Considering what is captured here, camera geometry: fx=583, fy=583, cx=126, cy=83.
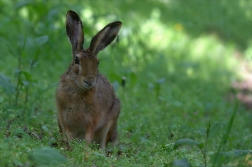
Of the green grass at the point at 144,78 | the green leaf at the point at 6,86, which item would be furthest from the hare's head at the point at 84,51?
the green leaf at the point at 6,86

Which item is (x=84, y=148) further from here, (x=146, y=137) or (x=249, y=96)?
(x=249, y=96)

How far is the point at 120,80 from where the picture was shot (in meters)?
8.12

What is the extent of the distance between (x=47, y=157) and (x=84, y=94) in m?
1.49

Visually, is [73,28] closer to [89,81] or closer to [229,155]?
[89,81]

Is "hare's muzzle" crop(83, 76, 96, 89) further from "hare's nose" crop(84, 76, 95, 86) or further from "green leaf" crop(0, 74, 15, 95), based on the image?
"green leaf" crop(0, 74, 15, 95)

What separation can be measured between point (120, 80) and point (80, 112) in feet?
7.70

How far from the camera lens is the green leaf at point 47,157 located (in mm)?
4402

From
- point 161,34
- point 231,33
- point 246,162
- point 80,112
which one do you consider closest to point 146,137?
point 80,112

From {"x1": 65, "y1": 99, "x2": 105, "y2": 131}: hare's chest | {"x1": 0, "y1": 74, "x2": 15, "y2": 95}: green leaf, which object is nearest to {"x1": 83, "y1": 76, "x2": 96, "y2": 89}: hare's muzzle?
{"x1": 65, "y1": 99, "x2": 105, "y2": 131}: hare's chest

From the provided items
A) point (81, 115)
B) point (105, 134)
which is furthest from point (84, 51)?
point (105, 134)

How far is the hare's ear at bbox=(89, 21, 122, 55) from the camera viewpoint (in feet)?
19.2

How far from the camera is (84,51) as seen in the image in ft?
18.9

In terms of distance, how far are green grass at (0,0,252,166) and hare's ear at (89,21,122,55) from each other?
783 mm

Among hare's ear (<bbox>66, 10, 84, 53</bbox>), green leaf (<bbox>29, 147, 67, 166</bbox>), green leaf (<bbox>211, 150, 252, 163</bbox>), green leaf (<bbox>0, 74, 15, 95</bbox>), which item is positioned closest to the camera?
green leaf (<bbox>29, 147, 67, 166</bbox>)
